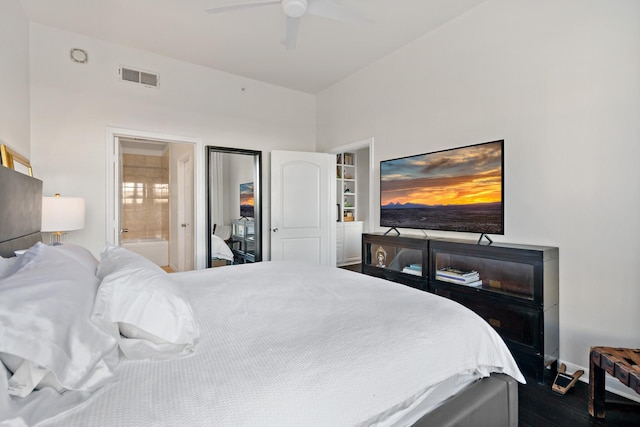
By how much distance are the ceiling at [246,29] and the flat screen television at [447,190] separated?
1.28 meters

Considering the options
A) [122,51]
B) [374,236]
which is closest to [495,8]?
[374,236]

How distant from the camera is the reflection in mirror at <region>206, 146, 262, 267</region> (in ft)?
13.6

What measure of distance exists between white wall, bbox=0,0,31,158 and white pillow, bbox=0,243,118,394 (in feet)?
6.03

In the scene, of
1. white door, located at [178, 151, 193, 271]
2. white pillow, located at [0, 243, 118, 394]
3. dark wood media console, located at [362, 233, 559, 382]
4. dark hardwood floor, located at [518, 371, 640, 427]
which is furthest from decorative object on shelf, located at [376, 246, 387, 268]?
white pillow, located at [0, 243, 118, 394]

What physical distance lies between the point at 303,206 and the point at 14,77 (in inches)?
122

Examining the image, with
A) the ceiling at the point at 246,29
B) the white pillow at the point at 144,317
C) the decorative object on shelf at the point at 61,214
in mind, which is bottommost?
the white pillow at the point at 144,317

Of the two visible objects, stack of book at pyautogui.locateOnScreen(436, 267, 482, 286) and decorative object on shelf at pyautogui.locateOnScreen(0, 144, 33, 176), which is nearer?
decorative object on shelf at pyautogui.locateOnScreen(0, 144, 33, 176)

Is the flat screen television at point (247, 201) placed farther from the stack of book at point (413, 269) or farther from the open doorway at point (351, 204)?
the stack of book at point (413, 269)

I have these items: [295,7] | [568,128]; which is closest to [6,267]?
[295,7]

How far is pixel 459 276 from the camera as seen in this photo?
256 centimetres

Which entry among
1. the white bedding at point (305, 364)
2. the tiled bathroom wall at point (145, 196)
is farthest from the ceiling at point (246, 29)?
the tiled bathroom wall at point (145, 196)

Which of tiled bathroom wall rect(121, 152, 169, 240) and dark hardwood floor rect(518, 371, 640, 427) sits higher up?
tiled bathroom wall rect(121, 152, 169, 240)

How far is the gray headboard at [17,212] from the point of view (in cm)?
146

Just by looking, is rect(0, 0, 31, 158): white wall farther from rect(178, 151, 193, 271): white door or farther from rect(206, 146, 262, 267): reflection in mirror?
rect(206, 146, 262, 267): reflection in mirror
